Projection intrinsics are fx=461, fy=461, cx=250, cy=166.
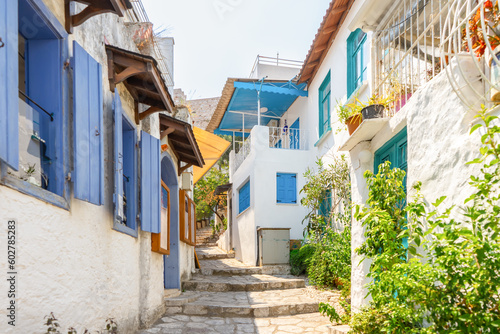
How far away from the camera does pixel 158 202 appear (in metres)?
7.33

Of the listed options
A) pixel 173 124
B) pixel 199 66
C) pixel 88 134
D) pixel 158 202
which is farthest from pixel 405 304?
pixel 199 66

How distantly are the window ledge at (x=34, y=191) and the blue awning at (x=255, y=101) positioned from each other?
35.8 ft

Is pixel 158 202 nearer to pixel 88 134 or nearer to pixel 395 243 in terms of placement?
pixel 88 134

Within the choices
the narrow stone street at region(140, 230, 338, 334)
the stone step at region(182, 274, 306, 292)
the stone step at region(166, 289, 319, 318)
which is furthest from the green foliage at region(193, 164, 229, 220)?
the stone step at region(166, 289, 319, 318)

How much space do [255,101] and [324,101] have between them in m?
3.69

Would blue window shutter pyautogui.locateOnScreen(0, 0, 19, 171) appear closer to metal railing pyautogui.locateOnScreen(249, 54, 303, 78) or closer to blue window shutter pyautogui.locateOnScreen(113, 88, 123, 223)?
blue window shutter pyautogui.locateOnScreen(113, 88, 123, 223)

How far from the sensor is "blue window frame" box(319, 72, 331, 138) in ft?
42.1

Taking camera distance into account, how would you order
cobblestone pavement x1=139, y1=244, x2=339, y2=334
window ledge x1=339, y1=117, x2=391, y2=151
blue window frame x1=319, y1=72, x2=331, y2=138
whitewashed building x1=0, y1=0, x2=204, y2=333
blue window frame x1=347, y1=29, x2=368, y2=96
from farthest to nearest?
1. blue window frame x1=319, y1=72, x2=331, y2=138
2. blue window frame x1=347, y1=29, x2=368, y2=96
3. cobblestone pavement x1=139, y1=244, x2=339, y2=334
4. window ledge x1=339, y1=117, x2=391, y2=151
5. whitewashed building x1=0, y1=0, x2=204, y2=333

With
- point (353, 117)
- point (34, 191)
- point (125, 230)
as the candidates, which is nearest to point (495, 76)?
point (353, 117)

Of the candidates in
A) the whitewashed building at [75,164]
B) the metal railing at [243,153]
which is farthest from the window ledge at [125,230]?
the metal railing at [243,153]

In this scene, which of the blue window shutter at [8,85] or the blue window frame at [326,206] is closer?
the blue window shutter at [8,85]

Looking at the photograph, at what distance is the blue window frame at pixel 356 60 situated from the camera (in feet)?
33.2

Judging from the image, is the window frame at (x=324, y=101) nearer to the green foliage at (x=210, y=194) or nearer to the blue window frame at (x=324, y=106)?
the blue window frame at (x=324, y=106)

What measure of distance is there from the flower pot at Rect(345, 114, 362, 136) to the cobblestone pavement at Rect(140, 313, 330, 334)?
2.83 metres
